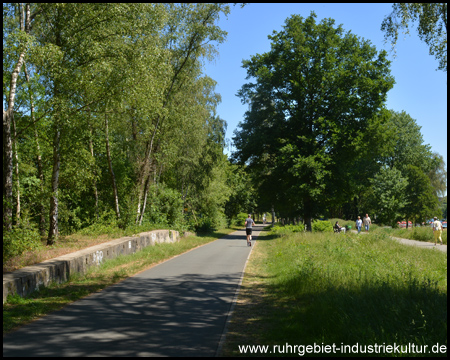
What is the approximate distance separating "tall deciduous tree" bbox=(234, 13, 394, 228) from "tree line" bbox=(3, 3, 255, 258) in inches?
206

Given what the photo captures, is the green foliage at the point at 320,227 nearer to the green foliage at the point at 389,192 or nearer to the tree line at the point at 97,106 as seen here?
the tree line at the point at 97,106

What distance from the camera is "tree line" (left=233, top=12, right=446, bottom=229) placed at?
31359 millimetres

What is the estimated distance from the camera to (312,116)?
32938mm

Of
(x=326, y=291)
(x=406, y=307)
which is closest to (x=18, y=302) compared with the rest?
(x=326, y=291)

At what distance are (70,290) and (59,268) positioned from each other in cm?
111

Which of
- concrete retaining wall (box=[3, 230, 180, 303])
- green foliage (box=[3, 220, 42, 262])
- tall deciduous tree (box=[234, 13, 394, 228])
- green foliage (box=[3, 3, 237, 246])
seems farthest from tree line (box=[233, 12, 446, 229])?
green foliage (box=[3, 220, 42, 262])

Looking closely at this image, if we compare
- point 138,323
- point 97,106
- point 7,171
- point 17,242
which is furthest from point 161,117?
point 138,323

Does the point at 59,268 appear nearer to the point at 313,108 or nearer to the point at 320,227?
the point at 313,108

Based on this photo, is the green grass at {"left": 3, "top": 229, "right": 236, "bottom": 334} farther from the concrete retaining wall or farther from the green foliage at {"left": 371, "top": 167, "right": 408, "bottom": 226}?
the green foliage at {"left": 371, "top": 167, "right": 408, "bottom": 226}

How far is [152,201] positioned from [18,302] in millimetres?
20120

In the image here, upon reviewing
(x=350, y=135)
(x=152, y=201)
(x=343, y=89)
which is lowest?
(x=152, y=201)

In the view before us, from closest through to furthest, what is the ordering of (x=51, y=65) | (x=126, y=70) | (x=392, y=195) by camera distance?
1. (x=51, y=65)
2. (x=126, y=70)
3. (x=392, y=195)

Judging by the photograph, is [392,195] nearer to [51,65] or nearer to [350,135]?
[350,135]

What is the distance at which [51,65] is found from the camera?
14.3m
